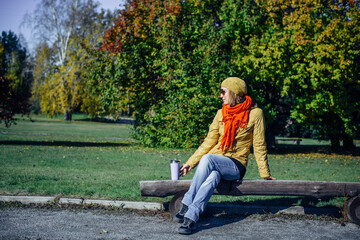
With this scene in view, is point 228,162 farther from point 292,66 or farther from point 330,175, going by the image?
point 292,66

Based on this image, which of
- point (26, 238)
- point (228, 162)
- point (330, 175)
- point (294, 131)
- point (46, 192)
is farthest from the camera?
point (294, 131)

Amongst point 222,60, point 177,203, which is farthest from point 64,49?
point 177,203

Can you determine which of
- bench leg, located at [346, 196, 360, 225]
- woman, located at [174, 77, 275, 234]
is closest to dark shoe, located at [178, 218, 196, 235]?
woman, located at [174, 77, 275, 234]

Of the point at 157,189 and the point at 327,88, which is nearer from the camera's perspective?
the point at 157,189

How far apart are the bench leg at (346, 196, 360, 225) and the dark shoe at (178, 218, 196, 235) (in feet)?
7.09

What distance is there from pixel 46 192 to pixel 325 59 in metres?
12.4

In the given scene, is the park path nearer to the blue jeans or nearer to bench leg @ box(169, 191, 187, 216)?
bench leg @ box(169, 191, 187, 216)

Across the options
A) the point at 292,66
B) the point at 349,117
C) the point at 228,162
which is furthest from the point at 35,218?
the point at 349,117

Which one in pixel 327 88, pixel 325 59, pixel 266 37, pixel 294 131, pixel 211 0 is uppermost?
pixel 211 0

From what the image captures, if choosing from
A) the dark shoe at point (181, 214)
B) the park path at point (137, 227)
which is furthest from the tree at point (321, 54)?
the dark shoe at point (181, 214)

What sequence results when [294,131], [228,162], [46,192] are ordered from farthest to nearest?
[294,131]
[46,192]
[228,162]

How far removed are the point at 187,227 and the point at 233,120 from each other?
4.90 ft

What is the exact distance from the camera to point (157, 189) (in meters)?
4.72

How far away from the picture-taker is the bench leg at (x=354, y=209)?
15.6 ft
